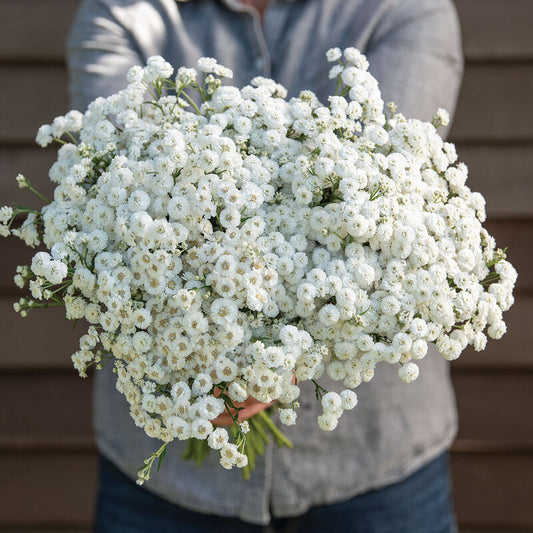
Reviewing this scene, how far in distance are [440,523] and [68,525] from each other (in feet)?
3.85

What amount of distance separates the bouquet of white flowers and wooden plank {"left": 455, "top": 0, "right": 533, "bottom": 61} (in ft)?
3.47

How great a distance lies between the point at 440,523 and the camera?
133 centimetres

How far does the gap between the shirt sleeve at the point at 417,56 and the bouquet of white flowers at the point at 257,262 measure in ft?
1.07

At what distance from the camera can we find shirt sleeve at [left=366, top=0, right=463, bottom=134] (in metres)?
1.08

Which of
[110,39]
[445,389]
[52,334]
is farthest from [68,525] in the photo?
[110,39]

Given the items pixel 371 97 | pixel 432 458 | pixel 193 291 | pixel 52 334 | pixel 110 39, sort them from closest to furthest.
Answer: pixel 193 291 < pixel 371 97 < pixel 110 39 < pixel 432 458 < pixel 52 334

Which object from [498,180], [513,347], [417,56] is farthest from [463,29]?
[513,347]

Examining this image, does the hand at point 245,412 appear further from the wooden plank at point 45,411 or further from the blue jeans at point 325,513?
the wooden plank at point 45,411

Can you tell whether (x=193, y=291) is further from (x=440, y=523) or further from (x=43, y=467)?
(x=43, y=467)

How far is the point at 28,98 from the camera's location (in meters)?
1.74

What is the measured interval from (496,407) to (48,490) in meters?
1.36

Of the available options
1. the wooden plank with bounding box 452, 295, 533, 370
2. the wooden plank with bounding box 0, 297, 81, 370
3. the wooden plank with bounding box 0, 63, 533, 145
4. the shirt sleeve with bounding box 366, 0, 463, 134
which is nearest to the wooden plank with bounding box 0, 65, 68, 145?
the wooden plank with bounding box 0, 63, 533, 145

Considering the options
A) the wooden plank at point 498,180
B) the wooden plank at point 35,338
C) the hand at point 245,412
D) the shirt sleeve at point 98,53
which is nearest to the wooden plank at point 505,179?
the wooden plank at point 498,180

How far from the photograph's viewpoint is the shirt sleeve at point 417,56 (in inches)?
42.3
